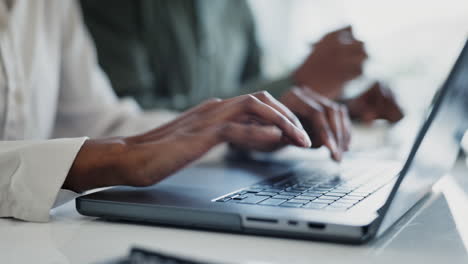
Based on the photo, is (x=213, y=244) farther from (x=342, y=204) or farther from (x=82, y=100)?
(x=82, y=100)

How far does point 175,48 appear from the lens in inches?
64.6

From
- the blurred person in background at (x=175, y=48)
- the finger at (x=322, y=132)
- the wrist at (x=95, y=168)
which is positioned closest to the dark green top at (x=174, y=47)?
the blurred person in background at (x=175, y=48)

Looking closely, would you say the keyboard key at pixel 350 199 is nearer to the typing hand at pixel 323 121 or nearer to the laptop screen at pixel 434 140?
the laptop screen at pixel 434 140

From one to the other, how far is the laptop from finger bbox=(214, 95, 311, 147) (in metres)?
0.05

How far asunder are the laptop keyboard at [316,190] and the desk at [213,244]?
4 cm

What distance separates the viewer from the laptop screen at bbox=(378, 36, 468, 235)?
387mm

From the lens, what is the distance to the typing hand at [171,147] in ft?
1.71

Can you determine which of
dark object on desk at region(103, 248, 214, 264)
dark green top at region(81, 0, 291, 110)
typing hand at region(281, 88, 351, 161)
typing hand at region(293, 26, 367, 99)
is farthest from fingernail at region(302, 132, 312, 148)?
dark green top at region(81, 0, 291, 110)

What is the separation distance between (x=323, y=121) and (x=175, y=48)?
1027 millimetres

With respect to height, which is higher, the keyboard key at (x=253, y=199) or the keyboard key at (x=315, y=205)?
the keyboard key at (x=315, y=205)

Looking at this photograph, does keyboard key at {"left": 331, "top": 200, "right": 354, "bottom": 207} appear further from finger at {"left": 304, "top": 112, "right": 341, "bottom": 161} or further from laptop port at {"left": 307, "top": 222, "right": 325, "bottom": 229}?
finger at {"left": 304, "top": 112, "right": 341, "bottom": 161}

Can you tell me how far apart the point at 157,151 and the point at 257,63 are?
1.35m

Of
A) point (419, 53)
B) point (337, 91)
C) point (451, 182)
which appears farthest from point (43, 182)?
point (419, 53)

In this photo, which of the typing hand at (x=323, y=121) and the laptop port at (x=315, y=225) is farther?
the typing hand at (x=323, y=121)
